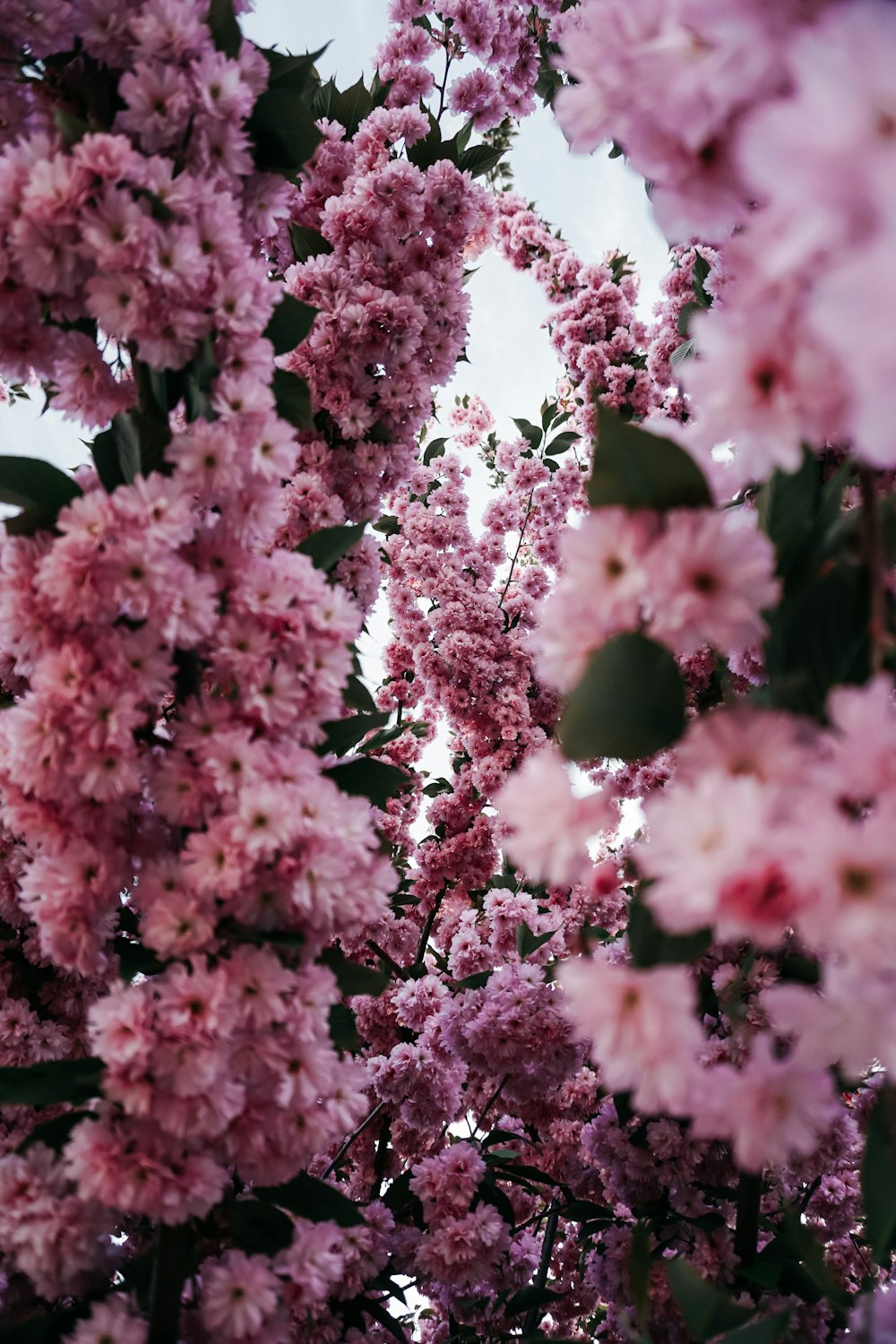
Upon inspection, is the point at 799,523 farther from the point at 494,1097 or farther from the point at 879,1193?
the point at 494,1097

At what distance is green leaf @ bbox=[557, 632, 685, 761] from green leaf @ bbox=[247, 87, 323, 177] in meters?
→ 1.14

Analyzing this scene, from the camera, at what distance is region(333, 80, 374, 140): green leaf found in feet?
8.50

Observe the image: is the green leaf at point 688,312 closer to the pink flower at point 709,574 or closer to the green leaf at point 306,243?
the green leaf at point 306,243

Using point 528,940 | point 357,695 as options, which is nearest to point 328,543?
point 357,695

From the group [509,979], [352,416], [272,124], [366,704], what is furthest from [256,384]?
[509,979]

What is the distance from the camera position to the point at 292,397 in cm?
142

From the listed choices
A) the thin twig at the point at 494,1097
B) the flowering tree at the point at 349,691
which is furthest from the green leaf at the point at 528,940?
the flowering tree at the point at 349,691

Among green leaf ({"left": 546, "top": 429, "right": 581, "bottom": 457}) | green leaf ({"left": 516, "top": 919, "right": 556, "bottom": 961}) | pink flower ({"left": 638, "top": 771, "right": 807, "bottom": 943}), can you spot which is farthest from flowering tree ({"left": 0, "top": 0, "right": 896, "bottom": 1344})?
green leaf ({"left": 546, "top": 429, "right": 581, "bottom": 457})

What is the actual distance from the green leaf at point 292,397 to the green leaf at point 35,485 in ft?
1.27

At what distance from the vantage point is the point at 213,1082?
0.93 meters

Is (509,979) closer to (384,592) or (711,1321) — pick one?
(711,1321)

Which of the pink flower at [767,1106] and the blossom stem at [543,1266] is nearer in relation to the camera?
the pink flower at [767,1106]

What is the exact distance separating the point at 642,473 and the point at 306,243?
1994 mm

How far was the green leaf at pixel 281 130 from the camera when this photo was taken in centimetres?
138
